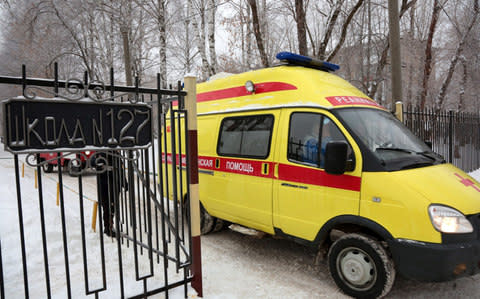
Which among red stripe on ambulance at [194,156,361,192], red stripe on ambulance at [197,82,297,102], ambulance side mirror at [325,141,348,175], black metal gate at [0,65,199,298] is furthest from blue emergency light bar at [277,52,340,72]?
black metal gate at [0,65,199,298]

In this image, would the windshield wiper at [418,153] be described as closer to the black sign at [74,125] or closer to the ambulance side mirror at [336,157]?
the ambulance side mirror at [336,157]

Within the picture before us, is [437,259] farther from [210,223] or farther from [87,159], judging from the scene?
[210,223]

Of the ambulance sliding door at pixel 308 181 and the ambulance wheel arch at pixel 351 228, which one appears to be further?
the ambulance sliding door at pixel 308 181

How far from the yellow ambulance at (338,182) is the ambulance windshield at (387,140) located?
0.05ft

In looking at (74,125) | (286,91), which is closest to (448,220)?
(286,91)

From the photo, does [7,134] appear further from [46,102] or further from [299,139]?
[299,139]

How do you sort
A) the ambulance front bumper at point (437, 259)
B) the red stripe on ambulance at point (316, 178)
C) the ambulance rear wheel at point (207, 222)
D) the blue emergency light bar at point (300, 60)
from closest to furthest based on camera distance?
the ambulance front bumper at point (437, 259)
the red stripe on ambulance at point (316, 178)
the blue emergency light bar at point (300, 60)
the ambulance rear wheel at point (207, 222)

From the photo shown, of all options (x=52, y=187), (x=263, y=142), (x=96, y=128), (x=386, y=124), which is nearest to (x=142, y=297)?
(x=96, y=128)

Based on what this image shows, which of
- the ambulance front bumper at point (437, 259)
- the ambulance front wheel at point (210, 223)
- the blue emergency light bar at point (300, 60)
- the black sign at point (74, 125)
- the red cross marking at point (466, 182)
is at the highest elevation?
the blue emergency light bar at point (300, 60)

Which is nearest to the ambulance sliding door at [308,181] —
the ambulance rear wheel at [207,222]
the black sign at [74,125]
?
the ambulance rear wheel at [207,222]

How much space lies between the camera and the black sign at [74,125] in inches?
90.4

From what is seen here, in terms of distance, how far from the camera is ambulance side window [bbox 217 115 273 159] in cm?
452

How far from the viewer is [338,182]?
3.62 m

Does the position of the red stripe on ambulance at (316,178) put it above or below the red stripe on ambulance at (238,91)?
below
